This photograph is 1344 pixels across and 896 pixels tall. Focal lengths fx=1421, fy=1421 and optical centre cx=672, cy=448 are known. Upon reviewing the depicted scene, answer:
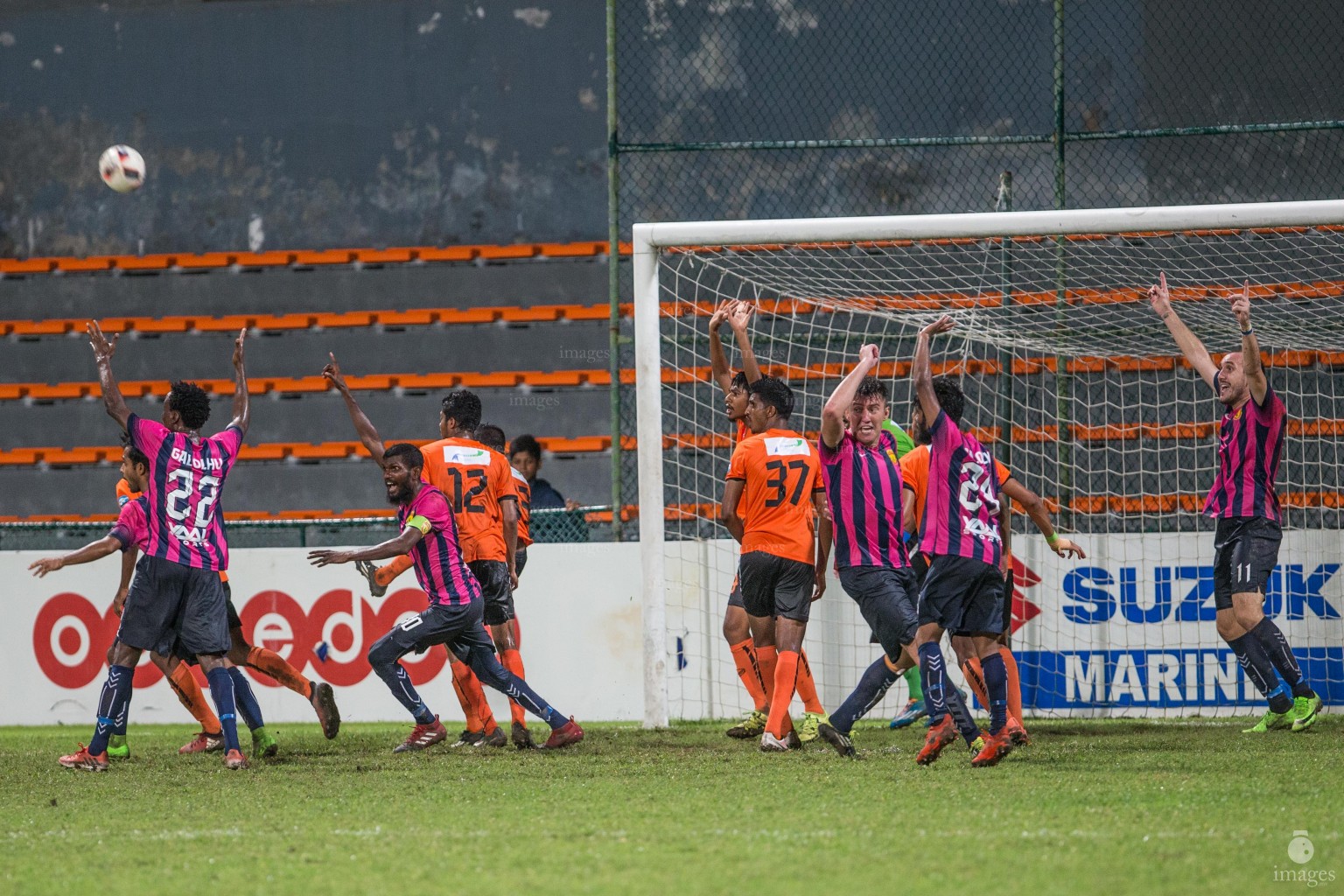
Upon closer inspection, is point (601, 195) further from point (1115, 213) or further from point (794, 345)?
point (1115, 213)

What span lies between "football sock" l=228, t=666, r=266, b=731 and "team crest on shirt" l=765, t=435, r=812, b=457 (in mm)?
3047

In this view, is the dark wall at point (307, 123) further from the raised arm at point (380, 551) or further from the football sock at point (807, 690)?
the raised arm at point (380, 551)

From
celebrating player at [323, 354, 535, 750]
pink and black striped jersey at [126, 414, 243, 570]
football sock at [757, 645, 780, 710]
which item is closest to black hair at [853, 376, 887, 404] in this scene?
football sock at [757, 645, 780, 710]

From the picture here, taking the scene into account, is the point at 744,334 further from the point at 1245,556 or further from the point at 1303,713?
the point at 1303,713

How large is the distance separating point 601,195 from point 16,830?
11724 millimetres

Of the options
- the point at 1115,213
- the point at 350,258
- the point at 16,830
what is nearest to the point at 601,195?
the point at 350,258

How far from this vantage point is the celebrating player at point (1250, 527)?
8031mm

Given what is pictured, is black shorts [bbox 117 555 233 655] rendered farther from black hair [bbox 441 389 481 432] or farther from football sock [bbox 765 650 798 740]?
football sock [bbox 765 650 798 740]

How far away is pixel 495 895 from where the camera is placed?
376cm

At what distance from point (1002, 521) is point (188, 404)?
14.2 feet

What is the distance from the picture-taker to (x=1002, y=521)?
301 inches

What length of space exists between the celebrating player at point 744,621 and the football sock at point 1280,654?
2.53m

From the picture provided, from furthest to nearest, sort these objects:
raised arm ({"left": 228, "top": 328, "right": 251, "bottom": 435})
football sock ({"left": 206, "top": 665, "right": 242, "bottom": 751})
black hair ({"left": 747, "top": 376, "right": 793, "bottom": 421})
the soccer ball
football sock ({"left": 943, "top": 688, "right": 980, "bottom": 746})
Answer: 1. the soccer ball
2. black hair ({"left": 747, "top": 376, "right": 793, "bottom": 421})
3. raised arm ({"left": 228, "top": 328, "right": 251, "bottom": 435})
4. football sock ({"left": 206, "top": 665, "right": 242, "bottom": 751})
5. football sock ({"left": 943, "top": 688, "right": 980, "bottom": 746})

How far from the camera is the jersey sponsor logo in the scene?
9.60 metres
